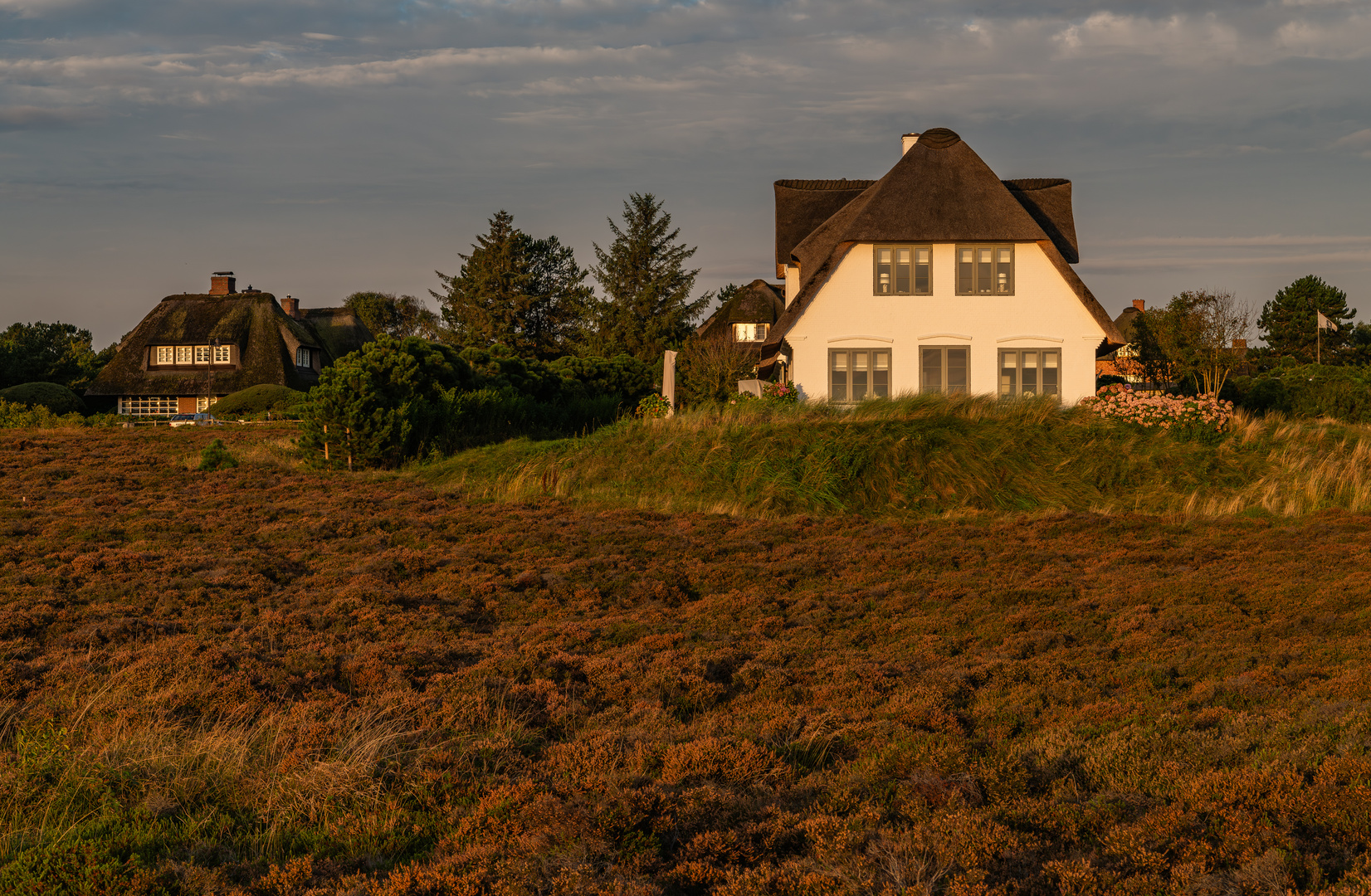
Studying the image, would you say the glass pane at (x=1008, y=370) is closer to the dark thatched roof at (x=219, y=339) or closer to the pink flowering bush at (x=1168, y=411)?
the pink flowering bush at (x=1168, y=411)

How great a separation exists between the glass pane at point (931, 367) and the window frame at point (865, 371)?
78cm

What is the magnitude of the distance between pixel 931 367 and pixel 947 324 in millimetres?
1109

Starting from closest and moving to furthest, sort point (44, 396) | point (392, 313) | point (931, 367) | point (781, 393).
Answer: point (781, 393) → point (931, 367) → point (44, 396) → point (392, 313)

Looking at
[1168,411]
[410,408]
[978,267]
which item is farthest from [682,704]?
[978,267]

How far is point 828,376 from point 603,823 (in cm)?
2156

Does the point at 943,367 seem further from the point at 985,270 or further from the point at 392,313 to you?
the point at 392,313

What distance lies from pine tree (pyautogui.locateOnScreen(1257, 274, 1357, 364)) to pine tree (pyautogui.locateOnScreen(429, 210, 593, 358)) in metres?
46.6

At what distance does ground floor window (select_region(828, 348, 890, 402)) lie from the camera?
25781mm

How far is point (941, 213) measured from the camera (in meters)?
25.0

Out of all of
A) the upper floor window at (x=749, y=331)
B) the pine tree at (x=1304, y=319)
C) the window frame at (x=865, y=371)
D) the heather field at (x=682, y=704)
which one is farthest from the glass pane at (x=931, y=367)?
the pine tree at (x=1304, y=319)

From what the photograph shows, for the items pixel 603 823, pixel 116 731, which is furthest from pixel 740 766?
pixel 116 731

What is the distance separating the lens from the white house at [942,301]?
25.0 meters

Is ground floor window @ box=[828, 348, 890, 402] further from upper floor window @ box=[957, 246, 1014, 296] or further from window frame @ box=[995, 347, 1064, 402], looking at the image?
window frame @ box=[995, 347, 1064, 402]

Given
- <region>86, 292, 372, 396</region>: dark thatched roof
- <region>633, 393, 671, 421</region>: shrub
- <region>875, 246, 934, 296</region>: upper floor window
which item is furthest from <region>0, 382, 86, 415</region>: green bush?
<region>875, 246, 934, 296</region>: upper floor window
